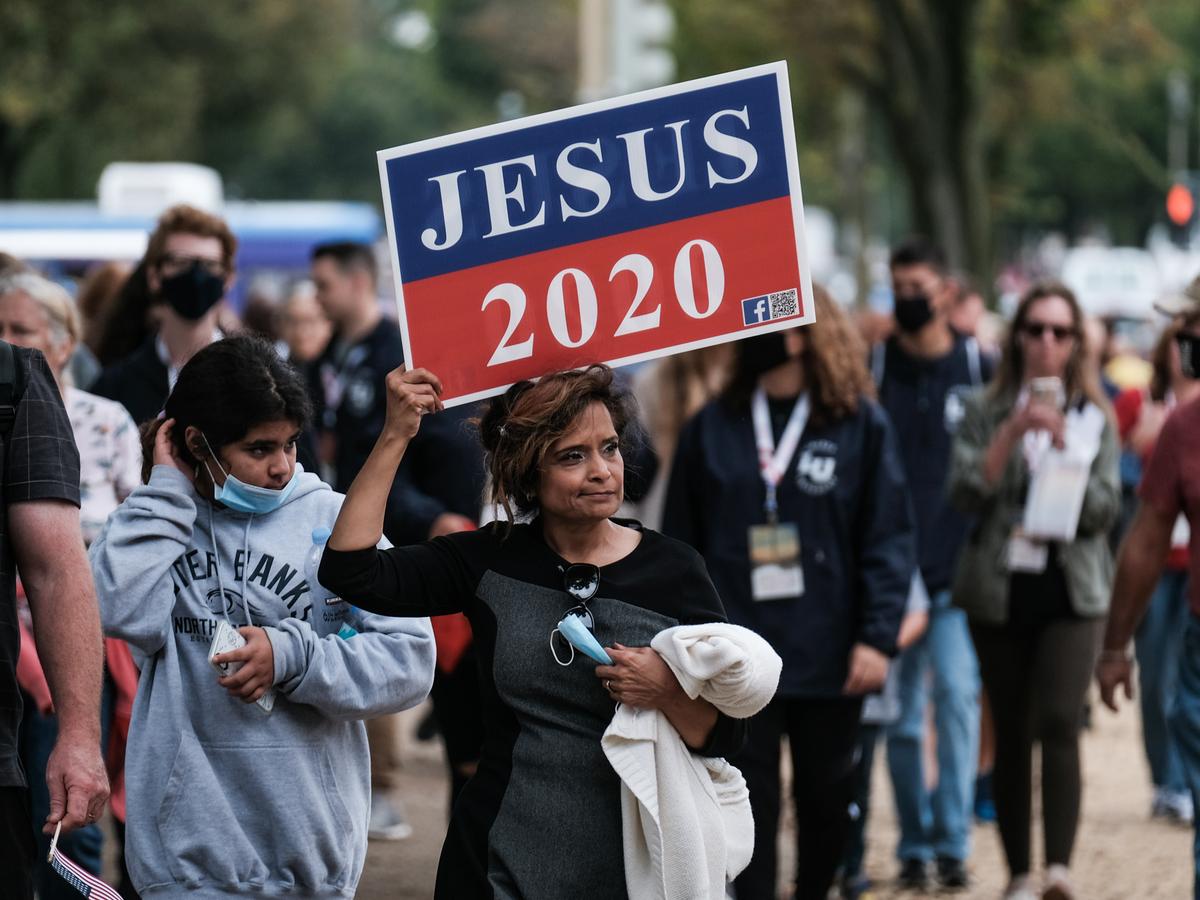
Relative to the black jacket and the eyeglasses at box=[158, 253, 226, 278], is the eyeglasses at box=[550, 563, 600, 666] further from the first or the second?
the eyeglasses at box=[158, 253, 226, 278]

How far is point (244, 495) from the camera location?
4.29m

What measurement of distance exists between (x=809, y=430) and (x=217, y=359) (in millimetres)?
2527

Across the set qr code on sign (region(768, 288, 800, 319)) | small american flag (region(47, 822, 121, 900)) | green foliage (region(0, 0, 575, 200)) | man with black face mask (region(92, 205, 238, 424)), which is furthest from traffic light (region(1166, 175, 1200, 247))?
small american flag (region(47, 822, 121, 900))

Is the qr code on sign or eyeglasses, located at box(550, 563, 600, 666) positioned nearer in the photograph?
eyeglasses, located at box(550, 563, 600, 666)

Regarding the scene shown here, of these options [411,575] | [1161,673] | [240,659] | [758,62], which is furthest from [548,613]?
[758,62]

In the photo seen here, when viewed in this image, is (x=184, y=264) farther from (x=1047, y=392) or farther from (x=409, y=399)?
(x=1047, y=392)

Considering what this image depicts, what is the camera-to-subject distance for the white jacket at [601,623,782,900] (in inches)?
153

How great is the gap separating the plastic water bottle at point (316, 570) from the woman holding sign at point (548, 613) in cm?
24

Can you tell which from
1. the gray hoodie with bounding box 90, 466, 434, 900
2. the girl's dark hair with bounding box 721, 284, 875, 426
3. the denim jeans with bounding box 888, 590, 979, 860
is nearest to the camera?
the gray hoodie with bounding box 90, 466, 434, 900

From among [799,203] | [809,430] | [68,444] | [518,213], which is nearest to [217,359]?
[68,444]

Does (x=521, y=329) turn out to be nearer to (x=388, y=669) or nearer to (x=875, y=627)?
(x=388, y=669)

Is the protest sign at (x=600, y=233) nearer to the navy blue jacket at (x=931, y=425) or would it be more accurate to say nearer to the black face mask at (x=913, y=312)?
the navy blue jacket at (x=931, y=425)

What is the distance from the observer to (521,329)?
4266mm

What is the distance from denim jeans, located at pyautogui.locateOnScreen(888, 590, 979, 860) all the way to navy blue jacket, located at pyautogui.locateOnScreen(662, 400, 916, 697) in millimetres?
1663
